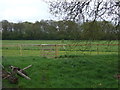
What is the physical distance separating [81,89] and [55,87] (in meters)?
1.01

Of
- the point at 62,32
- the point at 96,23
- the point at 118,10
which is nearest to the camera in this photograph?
the point at 118,10

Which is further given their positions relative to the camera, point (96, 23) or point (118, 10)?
point (96, 23)

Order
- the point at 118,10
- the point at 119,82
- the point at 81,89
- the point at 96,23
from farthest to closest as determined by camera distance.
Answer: the point at 96,23 → the point at 118,10 → the point at 119,82 → the point at 81,89

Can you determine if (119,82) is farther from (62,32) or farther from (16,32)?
(16,32)

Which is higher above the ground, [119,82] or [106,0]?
[106,0]

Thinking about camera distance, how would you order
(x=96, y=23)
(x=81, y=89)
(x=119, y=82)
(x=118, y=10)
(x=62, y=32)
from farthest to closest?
(x=62, y=32) < (x=96, y=23) < (x=118, y=10) < (x=119, y=82) < (x=81, y=89)

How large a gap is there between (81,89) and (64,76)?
1484 millimetres

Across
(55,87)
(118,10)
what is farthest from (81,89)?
(118,10)

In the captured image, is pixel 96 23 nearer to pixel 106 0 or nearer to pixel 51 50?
pixel 106 0

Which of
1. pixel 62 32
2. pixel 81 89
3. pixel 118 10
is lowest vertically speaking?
pixel 81 89

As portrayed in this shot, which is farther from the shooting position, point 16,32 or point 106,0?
point 16,32

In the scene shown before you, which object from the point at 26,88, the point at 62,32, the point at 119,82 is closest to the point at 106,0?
the point at 62,32

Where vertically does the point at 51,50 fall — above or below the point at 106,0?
below

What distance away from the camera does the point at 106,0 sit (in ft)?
27.2
